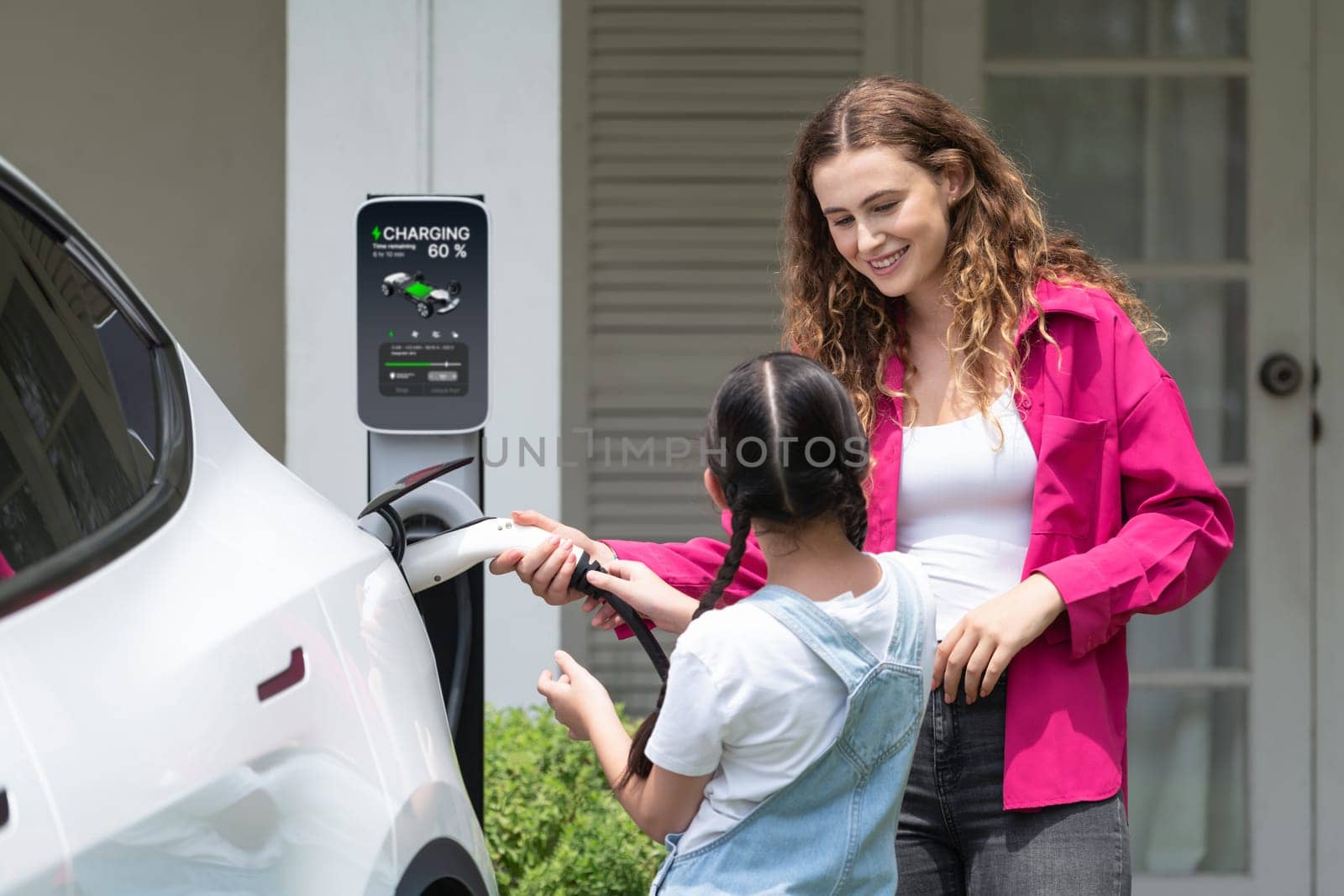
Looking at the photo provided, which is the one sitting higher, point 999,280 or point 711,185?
point 711,185

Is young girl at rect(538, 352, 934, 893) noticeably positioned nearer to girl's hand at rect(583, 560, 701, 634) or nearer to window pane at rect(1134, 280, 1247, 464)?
girl's hand at rect(583, 560, 701, 634)

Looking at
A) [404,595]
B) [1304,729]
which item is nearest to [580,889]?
[404,595]

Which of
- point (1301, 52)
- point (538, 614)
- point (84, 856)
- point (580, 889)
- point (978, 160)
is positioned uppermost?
point (1301, 52)

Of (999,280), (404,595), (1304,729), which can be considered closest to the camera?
(404,595)

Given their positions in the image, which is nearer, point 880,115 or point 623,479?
point 880,115

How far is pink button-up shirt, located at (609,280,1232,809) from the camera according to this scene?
1.55 m

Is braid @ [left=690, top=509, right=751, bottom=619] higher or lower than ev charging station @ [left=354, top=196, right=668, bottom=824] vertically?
lower

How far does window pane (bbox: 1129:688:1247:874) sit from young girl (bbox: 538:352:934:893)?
253 centimetres

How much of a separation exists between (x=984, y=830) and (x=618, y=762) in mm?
475

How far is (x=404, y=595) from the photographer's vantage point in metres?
1.57

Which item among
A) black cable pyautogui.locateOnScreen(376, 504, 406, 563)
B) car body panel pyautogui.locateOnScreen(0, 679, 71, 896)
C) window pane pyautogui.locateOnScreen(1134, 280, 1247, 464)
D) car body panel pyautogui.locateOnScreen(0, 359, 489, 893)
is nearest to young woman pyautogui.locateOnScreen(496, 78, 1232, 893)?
black cable pyautogui.locateOnScreen(376, 504, 406, 563)

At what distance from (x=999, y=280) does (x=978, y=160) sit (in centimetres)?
17

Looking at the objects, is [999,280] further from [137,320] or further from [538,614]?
[538,614]

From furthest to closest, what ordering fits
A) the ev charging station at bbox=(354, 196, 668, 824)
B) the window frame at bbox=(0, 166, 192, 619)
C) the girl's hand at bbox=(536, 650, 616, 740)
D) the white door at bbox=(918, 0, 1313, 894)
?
the white door at bbox=(918, 0, 1313, 894)
the ev charging station at bbox=(354, 196, 668, 824)
the girl's hand at bbox=(536, 650, 616, 740)
the window frame at bbox=(0, 166, 192, 619)
